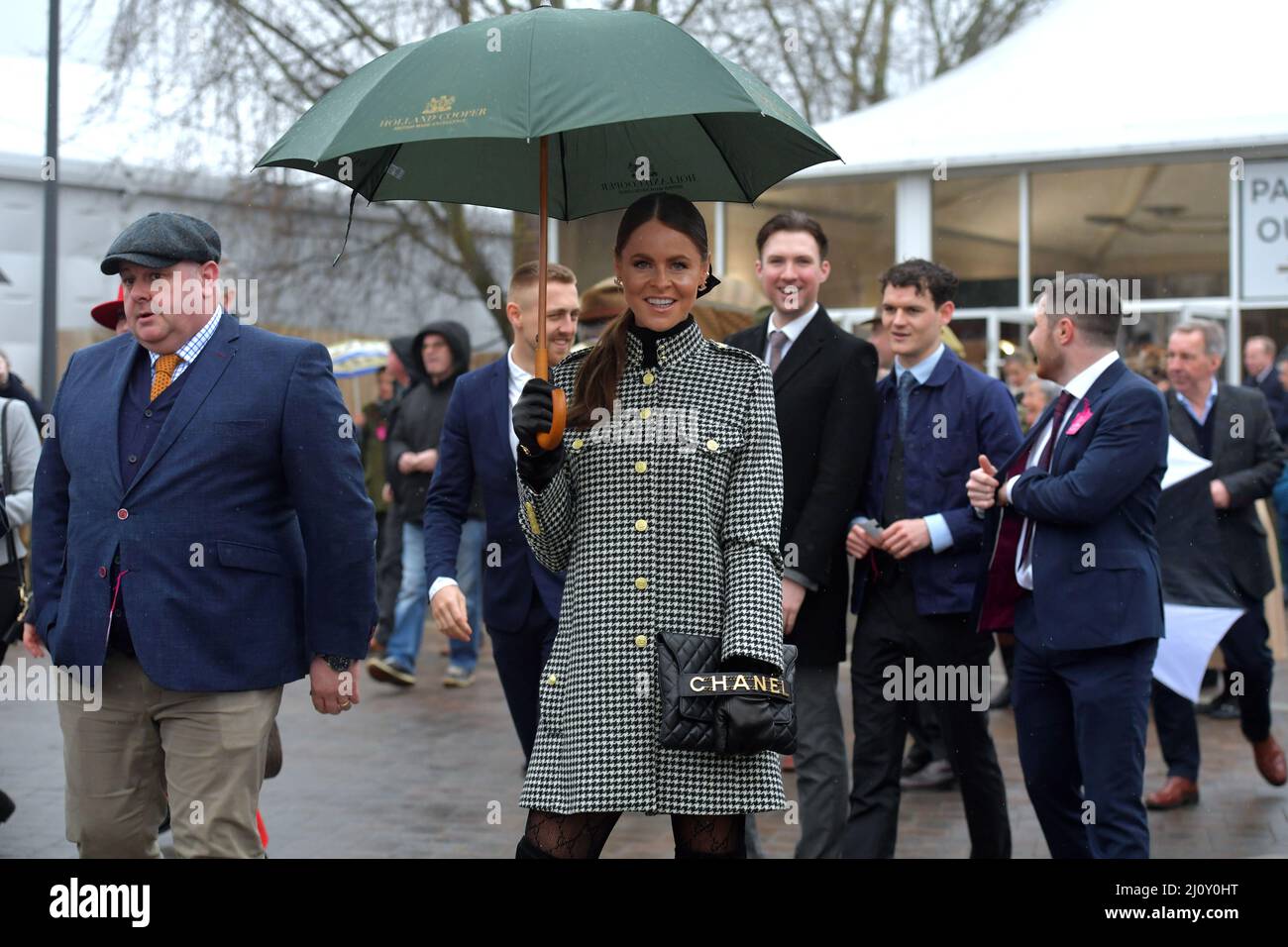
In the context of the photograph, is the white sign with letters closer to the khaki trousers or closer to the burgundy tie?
the burgundy tie

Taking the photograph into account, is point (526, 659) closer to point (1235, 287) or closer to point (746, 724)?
point (746, 724)

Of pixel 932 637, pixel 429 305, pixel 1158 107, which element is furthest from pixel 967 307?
pixel 932 637

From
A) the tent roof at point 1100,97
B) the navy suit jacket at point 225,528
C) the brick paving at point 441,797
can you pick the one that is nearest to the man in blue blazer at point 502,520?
the navy suit jacket at point 225,528

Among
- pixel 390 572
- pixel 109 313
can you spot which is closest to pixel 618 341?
pixel 109 313

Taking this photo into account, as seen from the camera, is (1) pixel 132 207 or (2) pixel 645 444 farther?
(1) pixel 132 207

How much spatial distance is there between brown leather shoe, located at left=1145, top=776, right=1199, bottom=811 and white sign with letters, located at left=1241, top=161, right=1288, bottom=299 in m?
10.7

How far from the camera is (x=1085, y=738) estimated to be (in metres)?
4.74

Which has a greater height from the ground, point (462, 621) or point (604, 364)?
point (604, 364)

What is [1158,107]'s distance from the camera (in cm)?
1652

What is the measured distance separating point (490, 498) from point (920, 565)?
4.73ft

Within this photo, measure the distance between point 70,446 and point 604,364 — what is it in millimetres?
1543
